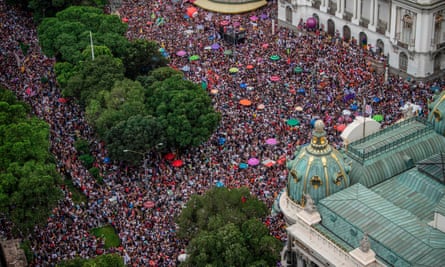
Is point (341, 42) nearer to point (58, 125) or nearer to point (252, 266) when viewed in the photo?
point (58, 125)

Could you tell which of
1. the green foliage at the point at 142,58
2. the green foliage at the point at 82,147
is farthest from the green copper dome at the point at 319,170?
the green foliage at the point at 142,58

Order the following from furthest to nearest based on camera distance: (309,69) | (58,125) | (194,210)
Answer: (309,69)
(58,125)
(194,210)

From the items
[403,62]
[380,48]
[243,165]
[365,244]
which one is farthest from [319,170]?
[380,48]

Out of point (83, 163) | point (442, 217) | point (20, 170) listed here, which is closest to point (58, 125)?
point (83, 163)

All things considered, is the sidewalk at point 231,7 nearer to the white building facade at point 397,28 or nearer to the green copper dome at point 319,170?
the white building facade at point 397,28

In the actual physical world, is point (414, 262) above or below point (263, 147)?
above

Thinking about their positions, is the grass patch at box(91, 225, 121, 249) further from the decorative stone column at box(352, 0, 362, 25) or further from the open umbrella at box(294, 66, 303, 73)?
the decorative stone column at box(352, 0, 362, 25)
